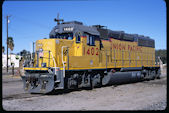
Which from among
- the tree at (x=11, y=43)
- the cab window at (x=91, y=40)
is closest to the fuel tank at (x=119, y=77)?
the cab window at (x=91, y=40)

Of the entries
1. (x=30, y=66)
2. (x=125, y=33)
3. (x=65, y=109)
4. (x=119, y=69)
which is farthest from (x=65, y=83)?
(x=125, y=33)

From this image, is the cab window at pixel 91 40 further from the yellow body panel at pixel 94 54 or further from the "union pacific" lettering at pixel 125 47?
the "union pacific" lettering at pixel 125 47

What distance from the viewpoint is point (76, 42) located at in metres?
11.8

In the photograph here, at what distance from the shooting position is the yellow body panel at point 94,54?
36.1 feet

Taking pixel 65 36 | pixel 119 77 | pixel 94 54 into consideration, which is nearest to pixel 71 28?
pixel 65 36

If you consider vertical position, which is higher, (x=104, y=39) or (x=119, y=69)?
(x=104, y=39)

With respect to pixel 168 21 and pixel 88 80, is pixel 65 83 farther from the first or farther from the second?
pixel 168 21

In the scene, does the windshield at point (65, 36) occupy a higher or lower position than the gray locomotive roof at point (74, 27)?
lower

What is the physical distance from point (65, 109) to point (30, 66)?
4.83m

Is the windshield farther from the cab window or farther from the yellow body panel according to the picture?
the cab window

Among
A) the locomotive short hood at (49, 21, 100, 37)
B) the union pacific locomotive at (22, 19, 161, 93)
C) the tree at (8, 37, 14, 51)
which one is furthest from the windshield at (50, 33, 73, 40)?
the tree at (8, 37, 14, 51)

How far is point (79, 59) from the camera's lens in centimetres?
1151

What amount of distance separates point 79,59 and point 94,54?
1.52 metres

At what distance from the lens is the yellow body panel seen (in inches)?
434
